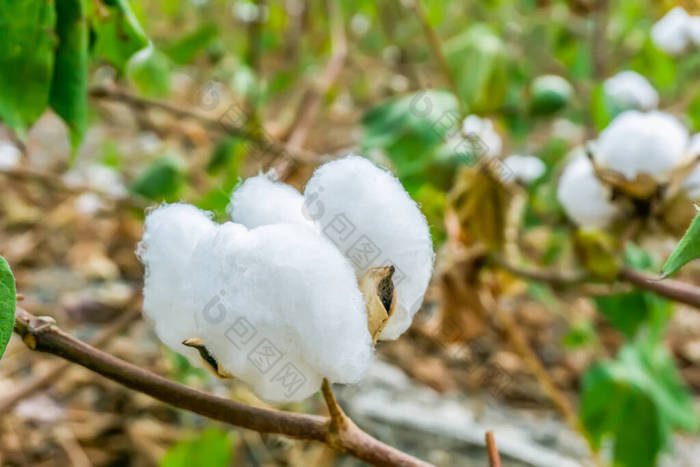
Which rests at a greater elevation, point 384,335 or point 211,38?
point 211,38

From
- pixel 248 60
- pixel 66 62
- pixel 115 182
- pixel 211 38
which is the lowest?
pixel 66 62

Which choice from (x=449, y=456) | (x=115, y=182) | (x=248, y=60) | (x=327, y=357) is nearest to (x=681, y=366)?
(x=449, y=456)

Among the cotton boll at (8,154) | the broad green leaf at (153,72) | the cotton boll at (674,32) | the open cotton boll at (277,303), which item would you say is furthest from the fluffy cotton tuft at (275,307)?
the cotton boll at (674,32)

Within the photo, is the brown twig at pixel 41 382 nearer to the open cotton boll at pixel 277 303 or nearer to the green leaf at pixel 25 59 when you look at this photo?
the green leaf at pixel 25 59

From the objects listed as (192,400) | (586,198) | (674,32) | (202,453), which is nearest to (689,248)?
(192,400)

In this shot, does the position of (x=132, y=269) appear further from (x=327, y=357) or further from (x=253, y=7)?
(x=327, y=357)

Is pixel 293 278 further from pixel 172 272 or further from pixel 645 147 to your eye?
pixel 645 147

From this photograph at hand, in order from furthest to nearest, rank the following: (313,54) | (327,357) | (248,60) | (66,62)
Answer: (313,54) → (248,60) → (66,62) → (327,357)
